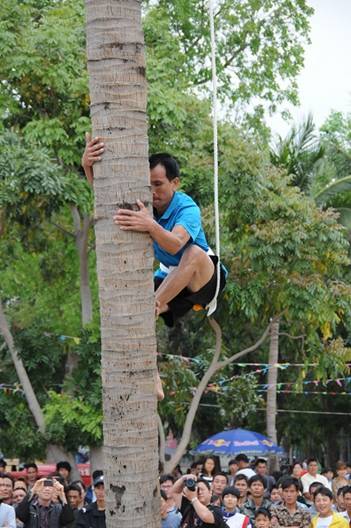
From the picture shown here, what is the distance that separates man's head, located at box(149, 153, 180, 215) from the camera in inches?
241

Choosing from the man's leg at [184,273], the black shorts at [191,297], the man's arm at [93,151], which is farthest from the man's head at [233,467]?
the man's arm at [93,151]

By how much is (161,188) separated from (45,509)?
16.1 ft

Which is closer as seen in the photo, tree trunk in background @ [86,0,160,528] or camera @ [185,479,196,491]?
tree trunk in background @ [86,0,160,528]

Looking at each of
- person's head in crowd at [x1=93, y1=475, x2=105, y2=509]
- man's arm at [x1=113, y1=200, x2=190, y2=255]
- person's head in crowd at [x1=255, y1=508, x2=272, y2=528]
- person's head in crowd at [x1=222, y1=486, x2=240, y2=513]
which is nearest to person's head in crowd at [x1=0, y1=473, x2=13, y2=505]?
person's head in crowd at [x1=93, y1=475, x2=105, y2=509]

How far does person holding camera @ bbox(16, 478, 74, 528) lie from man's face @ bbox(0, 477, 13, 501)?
531 millimetres

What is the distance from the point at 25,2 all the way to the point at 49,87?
3075mm

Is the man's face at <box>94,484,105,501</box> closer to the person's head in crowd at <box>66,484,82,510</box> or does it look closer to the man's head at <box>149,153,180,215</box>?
the person's head in crowd at <box>66,484,82,510</box>

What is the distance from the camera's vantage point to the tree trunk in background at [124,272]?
5301mm

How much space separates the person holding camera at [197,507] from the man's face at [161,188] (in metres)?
3.15

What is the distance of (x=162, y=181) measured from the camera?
614 cm

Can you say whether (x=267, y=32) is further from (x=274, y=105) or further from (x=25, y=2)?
(x=25, y=2)

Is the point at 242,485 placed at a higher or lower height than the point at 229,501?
lower

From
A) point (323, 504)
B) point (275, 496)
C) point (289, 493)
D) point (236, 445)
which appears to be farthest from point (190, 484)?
point (236, 445)

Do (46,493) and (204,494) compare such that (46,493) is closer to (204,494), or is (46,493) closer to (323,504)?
(204,494)
